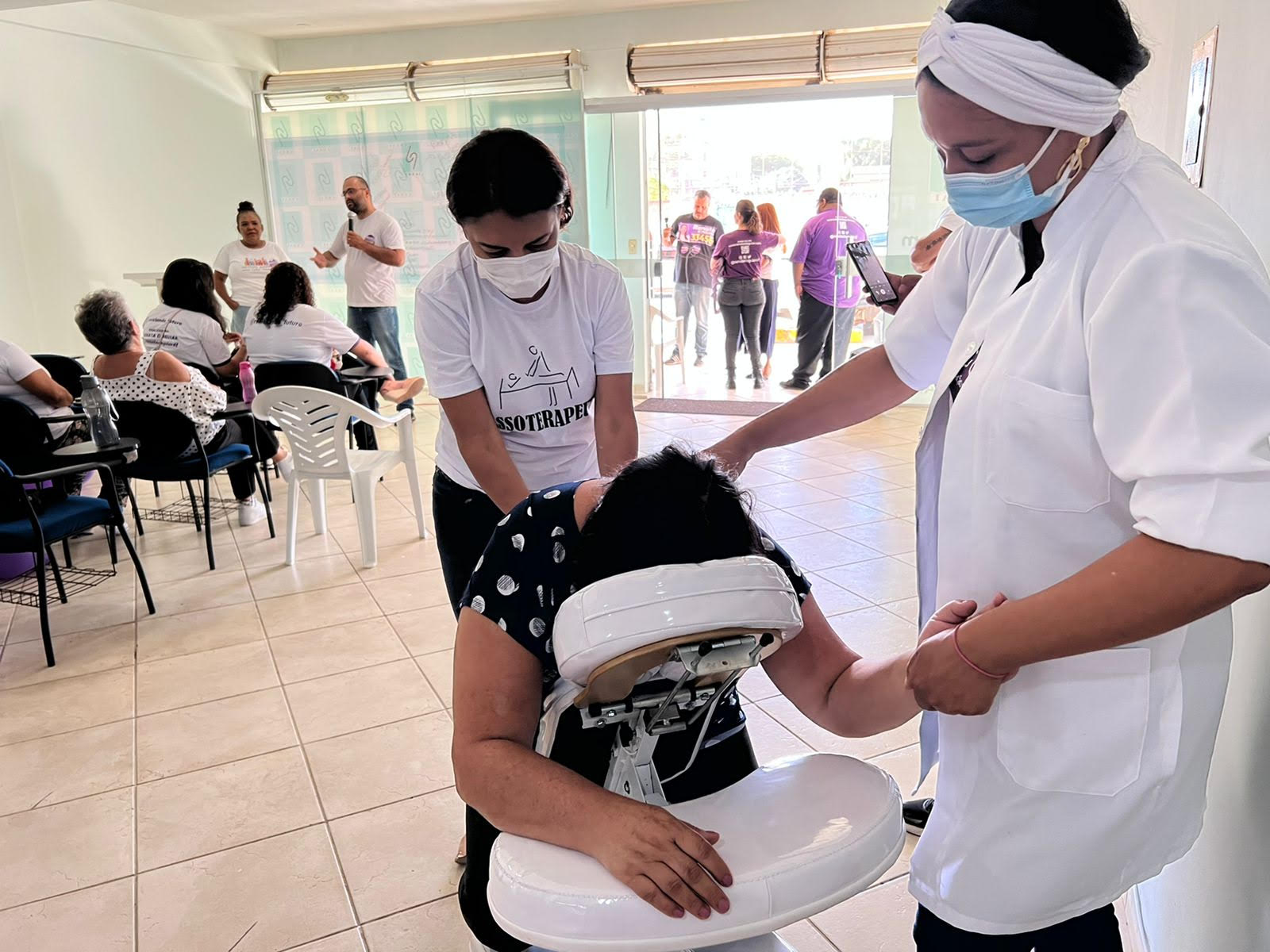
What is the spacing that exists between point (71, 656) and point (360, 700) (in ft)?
3.72

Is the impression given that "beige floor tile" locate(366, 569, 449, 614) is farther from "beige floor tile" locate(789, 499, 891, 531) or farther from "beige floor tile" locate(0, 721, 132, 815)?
"beige floor tile" locate(789, 499, 891, 531)

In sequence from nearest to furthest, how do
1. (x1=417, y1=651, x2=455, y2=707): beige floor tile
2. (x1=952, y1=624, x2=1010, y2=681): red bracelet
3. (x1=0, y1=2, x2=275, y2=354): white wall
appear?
1. (x1=952, y1=624, x2=1010, y2=681): red bracelet
2. (x1=417, y1=651, x2=455, y2=707): beige floor tile
3. (x1=0, y1=2, x2=275, y2=354): white wall

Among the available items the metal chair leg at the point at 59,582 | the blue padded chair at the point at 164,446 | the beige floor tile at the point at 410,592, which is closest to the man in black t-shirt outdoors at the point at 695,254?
the beige floor tile at the point at 410,592

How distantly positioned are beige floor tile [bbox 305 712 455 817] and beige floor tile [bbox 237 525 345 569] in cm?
160

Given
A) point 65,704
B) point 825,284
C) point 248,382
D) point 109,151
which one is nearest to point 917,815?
point 65,704

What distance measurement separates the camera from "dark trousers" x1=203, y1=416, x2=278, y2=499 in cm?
405

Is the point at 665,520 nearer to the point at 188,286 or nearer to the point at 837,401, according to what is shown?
the point at 837,401

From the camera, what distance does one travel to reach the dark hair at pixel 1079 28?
29.1 inches

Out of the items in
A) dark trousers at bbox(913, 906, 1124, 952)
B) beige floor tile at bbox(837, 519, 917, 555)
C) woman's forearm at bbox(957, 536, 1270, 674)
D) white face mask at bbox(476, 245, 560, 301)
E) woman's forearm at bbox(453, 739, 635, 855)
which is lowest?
beige floor tile at bbox(837, 519, 917, 555)

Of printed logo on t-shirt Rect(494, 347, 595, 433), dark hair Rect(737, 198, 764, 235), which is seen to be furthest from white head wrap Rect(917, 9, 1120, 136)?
dark hair Rect(737, 198, 764, 235)

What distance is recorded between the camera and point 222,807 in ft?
7.00

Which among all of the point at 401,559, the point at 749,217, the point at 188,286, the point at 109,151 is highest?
the point at 109,151

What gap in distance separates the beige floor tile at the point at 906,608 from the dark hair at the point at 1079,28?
242cm

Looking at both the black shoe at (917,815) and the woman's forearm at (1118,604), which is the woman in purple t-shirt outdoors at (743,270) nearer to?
the black shoe at (917,815)
